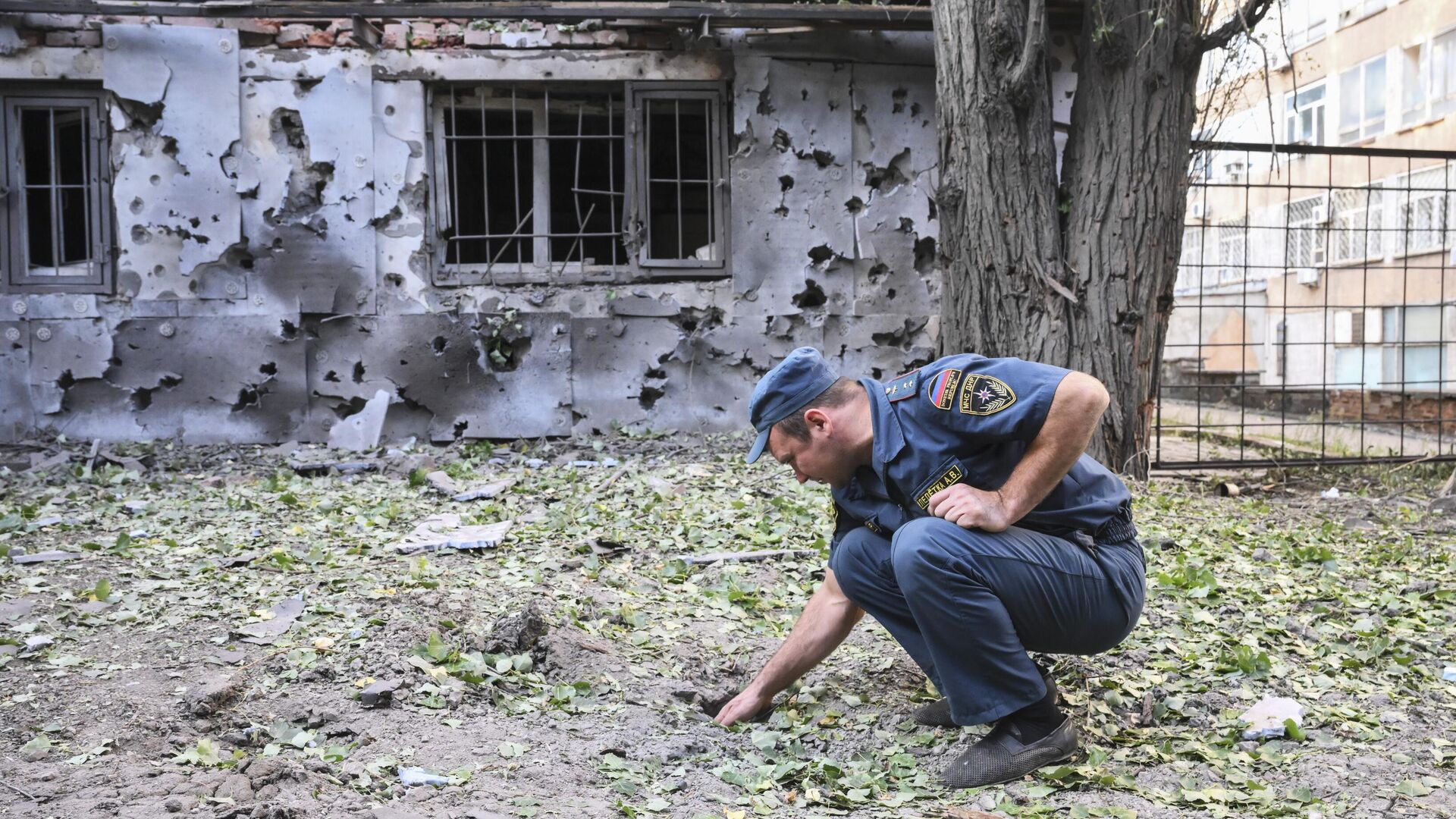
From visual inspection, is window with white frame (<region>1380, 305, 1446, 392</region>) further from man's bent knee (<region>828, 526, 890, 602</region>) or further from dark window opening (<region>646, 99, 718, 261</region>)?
man's bent knee (<region>828, 526, 890, 602</region>)

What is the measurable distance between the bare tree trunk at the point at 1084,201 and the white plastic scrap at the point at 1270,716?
288 centimetres

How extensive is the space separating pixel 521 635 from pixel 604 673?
310 millimetres

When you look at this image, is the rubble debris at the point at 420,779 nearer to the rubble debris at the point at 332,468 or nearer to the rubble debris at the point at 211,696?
the rubble debris at the point at 211,696

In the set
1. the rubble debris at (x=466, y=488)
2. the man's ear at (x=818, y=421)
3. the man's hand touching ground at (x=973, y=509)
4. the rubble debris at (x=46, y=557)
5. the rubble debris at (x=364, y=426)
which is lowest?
the rubble debris at (x=46, y=557)

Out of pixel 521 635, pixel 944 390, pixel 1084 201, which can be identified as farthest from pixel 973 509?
pixel 1084 201

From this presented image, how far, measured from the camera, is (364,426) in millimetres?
7578

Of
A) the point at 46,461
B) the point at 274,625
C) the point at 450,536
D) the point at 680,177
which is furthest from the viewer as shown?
the point at 680,177

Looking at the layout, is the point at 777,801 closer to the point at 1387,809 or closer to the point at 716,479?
the point at 1387,809

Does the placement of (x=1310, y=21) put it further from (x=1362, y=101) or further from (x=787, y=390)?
(x=787, y=390)

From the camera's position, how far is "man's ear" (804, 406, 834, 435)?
2.56m

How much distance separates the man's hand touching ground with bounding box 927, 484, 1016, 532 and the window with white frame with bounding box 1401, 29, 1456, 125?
831 inches

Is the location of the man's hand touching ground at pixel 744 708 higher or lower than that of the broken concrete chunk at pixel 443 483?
lower

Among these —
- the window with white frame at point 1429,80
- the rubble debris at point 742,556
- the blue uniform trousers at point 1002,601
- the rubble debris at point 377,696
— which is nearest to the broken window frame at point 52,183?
the rubble debris at point 742,556

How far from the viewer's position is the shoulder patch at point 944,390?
98.6 inches
